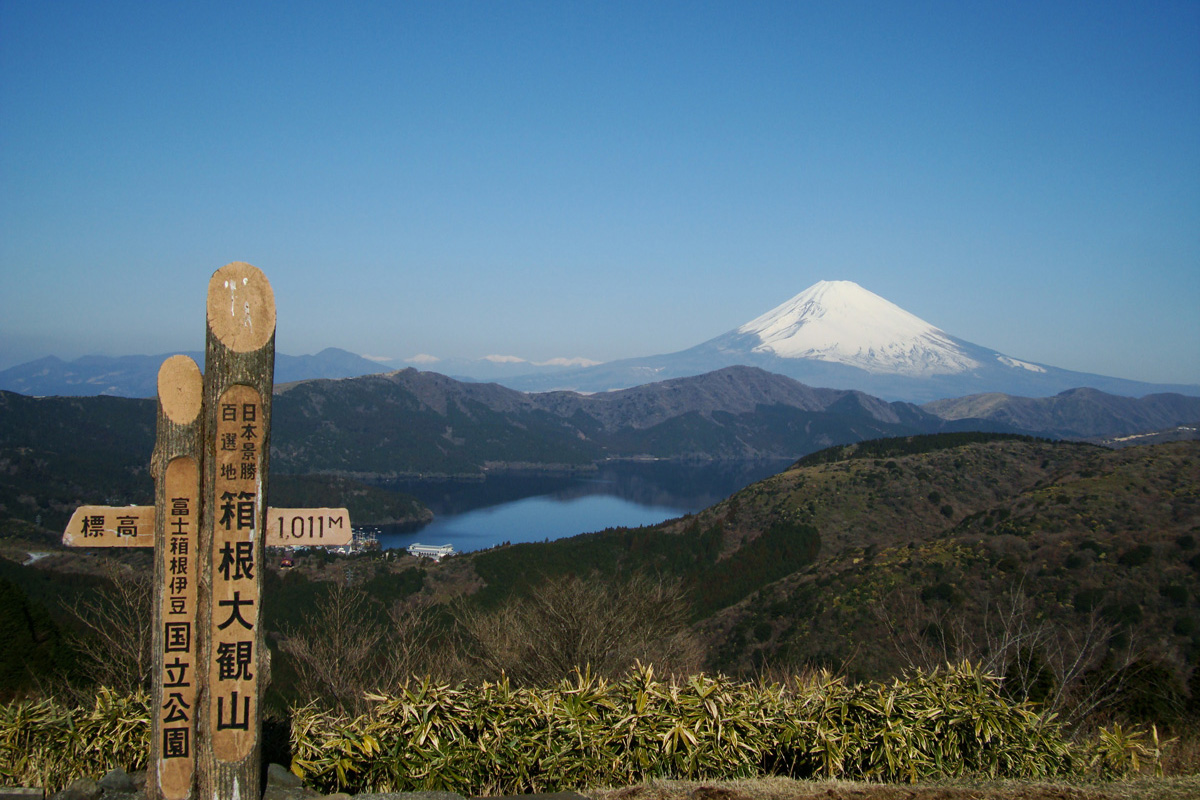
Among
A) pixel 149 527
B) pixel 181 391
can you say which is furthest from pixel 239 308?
pixel 149 527

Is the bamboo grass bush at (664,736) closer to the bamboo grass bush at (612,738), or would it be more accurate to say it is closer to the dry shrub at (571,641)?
the bamboo grass bush at (612,738)

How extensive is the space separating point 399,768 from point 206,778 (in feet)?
3.86

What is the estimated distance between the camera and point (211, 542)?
4926 mm

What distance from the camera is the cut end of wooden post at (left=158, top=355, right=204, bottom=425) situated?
16.2 ft

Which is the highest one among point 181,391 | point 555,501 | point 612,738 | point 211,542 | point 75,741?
point 181,391

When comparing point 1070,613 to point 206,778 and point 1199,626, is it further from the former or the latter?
point 206,778

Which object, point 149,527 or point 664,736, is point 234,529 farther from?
point 664,736

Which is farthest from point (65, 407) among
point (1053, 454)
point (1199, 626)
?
point (1199, 626)

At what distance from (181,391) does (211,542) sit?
3.17 feet

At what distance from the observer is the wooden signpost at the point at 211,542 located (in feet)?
16.0

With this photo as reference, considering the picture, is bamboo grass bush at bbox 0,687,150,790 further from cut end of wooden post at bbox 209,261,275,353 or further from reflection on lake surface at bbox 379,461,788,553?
reflection on lake surface at bbox 379,461,788,553

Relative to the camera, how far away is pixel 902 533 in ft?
174

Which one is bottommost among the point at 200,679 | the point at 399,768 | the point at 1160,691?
the point at 1160,691

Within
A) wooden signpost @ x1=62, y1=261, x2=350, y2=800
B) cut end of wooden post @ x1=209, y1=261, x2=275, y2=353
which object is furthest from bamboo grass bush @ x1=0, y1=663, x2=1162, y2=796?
cut end of wooden post @ x1=209, y1=261, x2=275, y2=353
